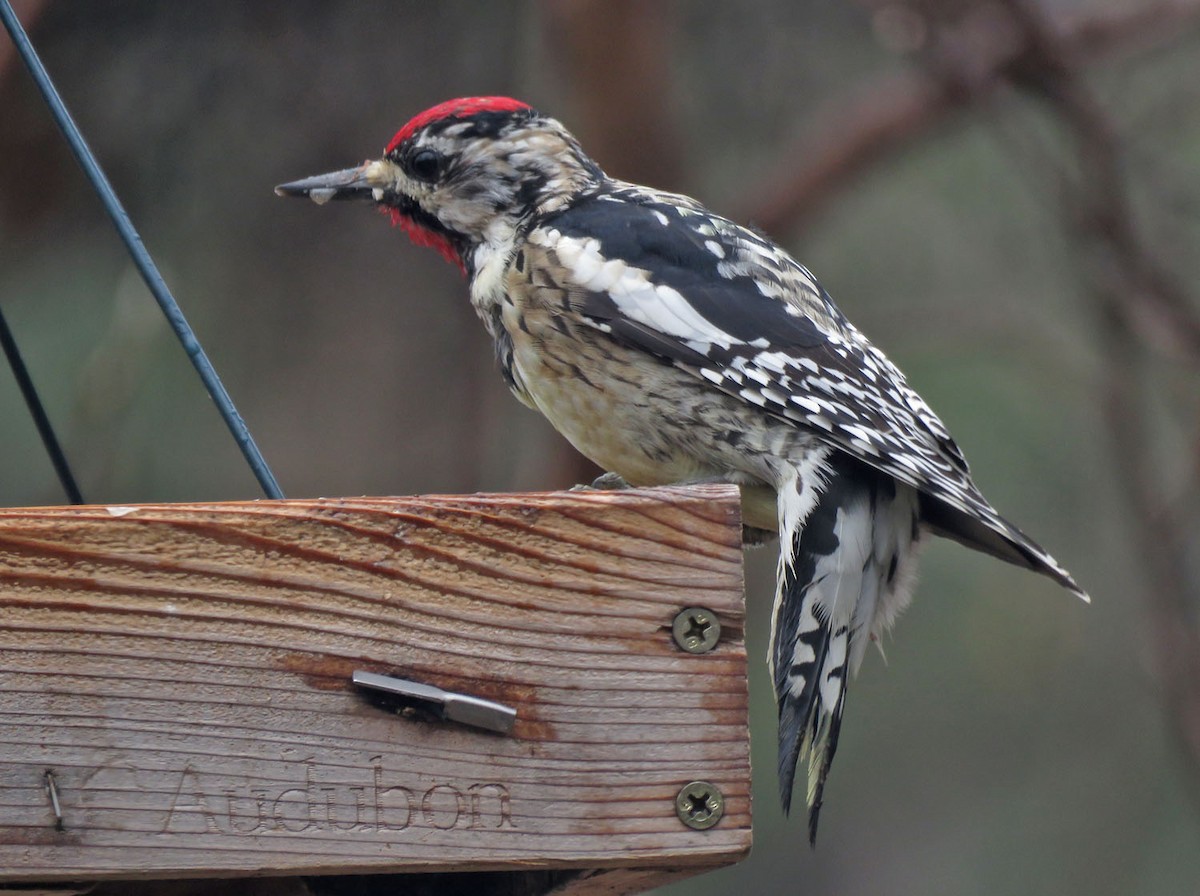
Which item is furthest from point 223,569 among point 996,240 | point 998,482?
point 998,482

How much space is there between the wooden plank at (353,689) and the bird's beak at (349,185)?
53.5 inches

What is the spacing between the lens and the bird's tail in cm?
223

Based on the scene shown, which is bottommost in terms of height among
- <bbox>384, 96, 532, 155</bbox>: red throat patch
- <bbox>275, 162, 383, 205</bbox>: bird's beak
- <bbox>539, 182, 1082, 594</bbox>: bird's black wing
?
<bbox>539, 182, 1082, 594</bbox>: bird's black wing

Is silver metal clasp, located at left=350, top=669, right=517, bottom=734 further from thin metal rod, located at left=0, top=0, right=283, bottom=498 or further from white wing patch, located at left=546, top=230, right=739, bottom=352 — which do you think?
white wing patch, located at left=546, top=230, right=739, bottom=352

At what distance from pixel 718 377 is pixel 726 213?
113 inches

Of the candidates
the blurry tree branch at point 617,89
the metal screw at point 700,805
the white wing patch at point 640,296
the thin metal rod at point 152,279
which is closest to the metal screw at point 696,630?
the metal screw at point 700,805

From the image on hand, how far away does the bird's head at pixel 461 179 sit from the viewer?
290cm

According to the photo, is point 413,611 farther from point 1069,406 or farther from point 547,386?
point 1069,406

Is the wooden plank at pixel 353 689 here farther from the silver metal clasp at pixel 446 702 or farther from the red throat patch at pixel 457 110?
the red throat patch at pixel 457 110

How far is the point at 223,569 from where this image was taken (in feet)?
5.16

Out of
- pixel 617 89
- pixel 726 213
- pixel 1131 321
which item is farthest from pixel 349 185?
pixel 1131 321

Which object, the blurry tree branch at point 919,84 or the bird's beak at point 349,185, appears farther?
the blurry tree branch at point 919,84

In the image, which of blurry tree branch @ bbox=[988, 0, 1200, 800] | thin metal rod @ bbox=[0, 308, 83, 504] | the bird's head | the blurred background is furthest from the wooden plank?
blurry tree branch @ bbox=[988, 0, 1200, 800]

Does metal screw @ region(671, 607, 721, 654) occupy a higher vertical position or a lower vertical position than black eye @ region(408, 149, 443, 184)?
lower
